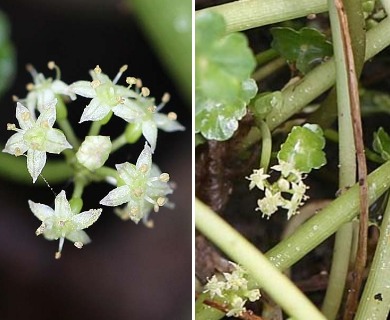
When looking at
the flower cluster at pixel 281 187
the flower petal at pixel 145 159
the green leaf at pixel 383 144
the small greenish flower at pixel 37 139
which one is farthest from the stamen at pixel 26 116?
the green leaf at pixel 383 144

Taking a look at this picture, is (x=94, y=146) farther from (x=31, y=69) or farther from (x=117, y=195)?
(x=31, y=69)

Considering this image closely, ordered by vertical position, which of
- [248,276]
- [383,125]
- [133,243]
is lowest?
[248,276]

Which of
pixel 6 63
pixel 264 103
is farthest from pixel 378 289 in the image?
pixel 6 63

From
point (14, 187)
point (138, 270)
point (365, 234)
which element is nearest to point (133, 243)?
point (138, 270)

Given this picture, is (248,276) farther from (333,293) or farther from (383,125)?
(383,125)

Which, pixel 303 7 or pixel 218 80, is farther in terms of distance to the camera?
pixel 303 7

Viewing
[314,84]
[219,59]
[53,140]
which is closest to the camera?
[219,59]

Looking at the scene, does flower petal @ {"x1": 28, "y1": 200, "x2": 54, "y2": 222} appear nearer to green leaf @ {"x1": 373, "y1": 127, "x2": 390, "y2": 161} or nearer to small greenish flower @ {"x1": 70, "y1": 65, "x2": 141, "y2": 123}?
small greenish flower @ {"x1": 70, "y1": 65, "x2": 141, "y2": 123}
